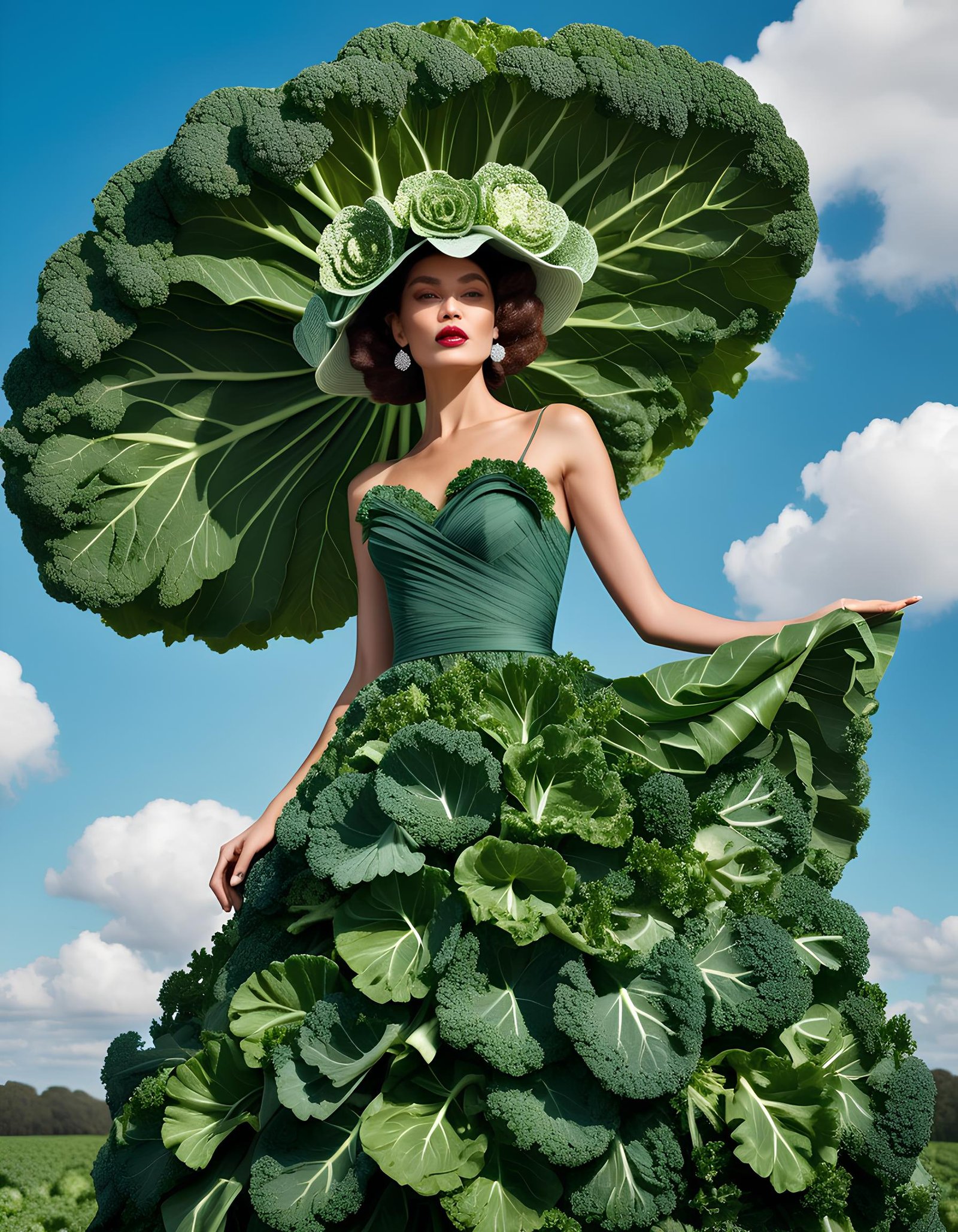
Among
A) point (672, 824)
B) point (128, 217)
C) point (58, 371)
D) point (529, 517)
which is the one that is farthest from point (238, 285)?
point (672, 824)

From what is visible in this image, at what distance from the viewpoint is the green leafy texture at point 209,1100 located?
368 cm

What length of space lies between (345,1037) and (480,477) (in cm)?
206

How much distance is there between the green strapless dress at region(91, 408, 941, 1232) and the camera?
325cm

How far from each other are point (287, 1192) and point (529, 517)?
2.42 meters

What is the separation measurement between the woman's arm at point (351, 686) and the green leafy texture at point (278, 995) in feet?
2.78

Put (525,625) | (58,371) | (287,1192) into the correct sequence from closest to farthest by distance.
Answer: (287,1192), (525,625), (58,371)

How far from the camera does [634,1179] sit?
3.24m

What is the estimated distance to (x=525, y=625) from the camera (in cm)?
443

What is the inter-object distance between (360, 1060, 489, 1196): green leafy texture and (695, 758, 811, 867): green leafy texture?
44.7 inches

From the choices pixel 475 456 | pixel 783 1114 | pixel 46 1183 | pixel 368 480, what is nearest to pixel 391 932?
pixel 783 1114

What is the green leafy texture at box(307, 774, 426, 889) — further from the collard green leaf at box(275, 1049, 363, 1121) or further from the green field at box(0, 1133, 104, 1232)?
the green field at box(0, 1133, 104, 1232)

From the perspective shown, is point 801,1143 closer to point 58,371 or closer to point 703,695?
point 703,695

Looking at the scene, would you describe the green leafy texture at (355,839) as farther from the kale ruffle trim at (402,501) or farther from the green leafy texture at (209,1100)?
the kale ruffle trim at (402,501)

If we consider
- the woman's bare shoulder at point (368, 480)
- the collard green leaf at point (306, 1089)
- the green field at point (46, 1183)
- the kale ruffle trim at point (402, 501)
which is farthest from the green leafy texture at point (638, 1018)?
the green field at point (46, 1183)
